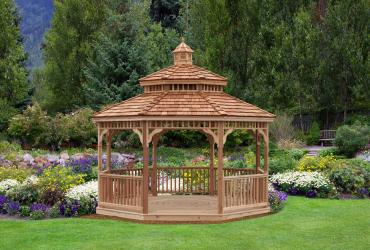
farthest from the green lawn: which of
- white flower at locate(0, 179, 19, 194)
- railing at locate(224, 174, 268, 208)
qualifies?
white flower at locate(0, 179, 19, 194)

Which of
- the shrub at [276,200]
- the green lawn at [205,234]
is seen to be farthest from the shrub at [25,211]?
the shrub at [276,200]

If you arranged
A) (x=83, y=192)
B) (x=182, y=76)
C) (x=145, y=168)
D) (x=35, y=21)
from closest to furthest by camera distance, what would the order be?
1. (x=145, y=168)
2. (x=182, y=76)
3. (x=83, y=192)
4. (x=35, y=21)

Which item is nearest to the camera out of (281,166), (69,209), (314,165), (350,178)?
(69,209)

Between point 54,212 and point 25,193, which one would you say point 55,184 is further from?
point 54,212

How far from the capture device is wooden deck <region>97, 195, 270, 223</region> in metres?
13.4

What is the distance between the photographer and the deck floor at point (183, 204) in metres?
13.9

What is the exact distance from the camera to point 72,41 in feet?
129

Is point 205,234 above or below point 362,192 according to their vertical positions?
below

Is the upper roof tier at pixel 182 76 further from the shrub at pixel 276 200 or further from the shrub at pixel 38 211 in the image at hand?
the shrub at pixel 38 211

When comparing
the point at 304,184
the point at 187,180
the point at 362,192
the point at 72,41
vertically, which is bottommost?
the point at 362,192

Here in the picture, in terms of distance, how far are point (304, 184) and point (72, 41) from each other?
26093mm

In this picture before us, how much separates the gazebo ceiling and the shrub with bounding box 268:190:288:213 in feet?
7.42

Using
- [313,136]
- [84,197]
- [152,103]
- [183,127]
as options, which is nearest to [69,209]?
[84,197]

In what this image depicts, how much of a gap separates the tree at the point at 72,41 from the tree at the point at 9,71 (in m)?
4.08
